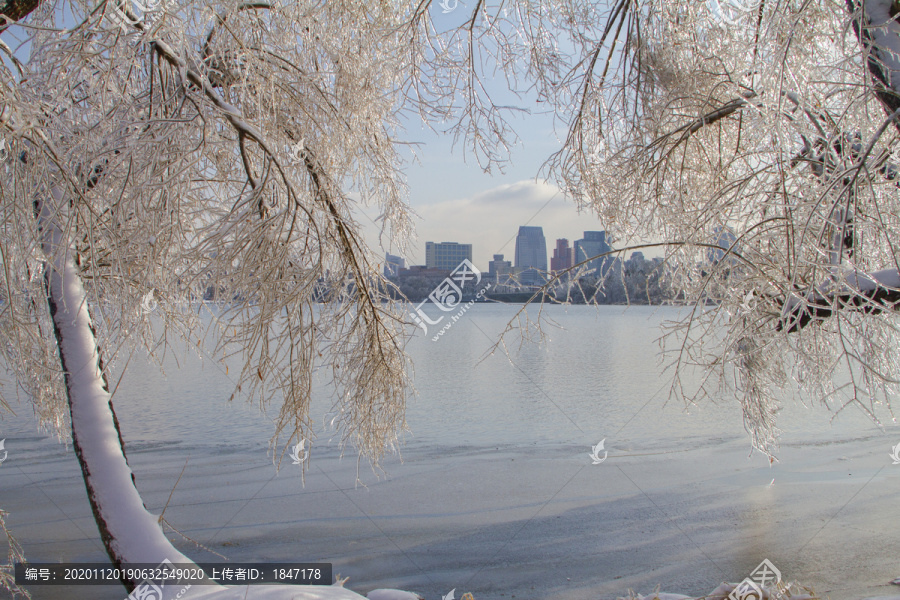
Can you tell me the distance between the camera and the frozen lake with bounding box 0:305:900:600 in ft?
15.3

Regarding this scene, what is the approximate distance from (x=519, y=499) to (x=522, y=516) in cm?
48

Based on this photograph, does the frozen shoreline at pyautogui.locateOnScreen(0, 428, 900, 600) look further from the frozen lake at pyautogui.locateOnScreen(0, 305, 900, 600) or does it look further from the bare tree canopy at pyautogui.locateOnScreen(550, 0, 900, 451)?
the bare tree canopy at pyautogui.locateOnScreen(550, 0, 900, 451)

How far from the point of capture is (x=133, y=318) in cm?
278

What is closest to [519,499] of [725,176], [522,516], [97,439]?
[522,516]

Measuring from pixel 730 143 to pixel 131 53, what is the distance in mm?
4403

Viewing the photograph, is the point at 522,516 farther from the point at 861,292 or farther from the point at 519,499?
the point at 861,292

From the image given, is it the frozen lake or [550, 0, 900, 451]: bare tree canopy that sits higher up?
[550, 0, 900, 451]: bare tree canopy

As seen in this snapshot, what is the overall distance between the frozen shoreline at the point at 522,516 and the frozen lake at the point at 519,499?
2 cm

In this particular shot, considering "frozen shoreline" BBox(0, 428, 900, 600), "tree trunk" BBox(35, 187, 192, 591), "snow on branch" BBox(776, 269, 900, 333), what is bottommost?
"frozen shoreline" BBox(0, 428, 900, 600)

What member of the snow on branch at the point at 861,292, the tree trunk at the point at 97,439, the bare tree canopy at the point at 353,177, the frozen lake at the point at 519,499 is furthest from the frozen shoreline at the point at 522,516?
the snow on branch at the point at 861,292

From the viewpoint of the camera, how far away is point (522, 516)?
5809 millimetres

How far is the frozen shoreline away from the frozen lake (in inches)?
0.9

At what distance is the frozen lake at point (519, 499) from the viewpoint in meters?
4.65

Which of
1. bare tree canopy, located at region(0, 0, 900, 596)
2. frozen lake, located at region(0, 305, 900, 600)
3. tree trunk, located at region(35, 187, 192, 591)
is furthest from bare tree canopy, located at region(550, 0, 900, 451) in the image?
tree trunk, located at region(35, 187, 192, 591)
